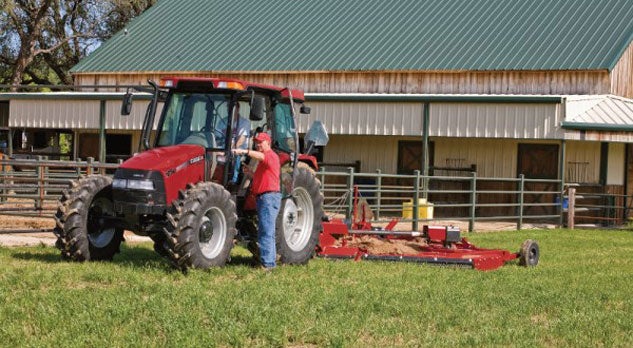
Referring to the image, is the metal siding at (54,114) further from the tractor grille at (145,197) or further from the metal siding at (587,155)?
the tractor grille at (145,197)

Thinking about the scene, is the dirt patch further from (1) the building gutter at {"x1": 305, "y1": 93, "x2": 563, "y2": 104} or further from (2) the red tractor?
(1) the building gutter at {"x1": 305, "y1": 93, "x2": 563, "y2": 104}

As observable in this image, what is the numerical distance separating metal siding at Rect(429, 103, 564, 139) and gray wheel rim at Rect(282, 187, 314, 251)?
1385 centimetres

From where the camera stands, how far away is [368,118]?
28984 mm

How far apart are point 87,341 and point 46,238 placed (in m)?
9.38

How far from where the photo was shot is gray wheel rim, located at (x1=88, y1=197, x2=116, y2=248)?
39.8 ft

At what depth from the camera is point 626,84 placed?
30.3 metres

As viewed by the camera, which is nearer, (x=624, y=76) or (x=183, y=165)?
(x=183, y=165)

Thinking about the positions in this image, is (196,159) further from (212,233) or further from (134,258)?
(134,258)

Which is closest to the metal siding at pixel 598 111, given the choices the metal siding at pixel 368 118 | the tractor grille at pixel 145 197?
the metal siding at pixel 368 118

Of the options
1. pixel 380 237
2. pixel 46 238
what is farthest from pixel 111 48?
pixel 380 237

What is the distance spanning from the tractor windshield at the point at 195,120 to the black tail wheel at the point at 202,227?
32.1 inches

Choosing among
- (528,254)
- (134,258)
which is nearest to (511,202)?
(528,254)

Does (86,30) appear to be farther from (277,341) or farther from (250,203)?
(277,341)

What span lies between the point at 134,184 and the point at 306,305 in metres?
3.18
